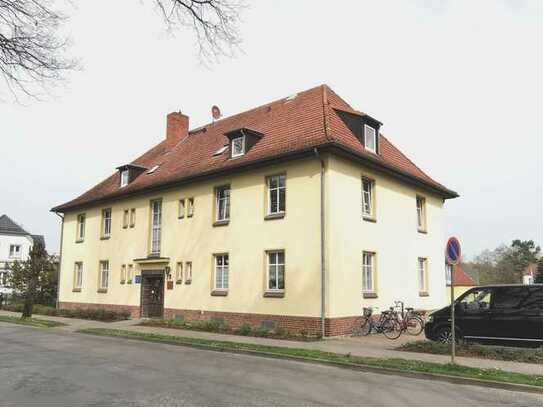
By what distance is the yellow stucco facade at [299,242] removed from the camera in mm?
17203

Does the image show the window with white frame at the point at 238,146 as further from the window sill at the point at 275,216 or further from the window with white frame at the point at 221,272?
the window with white frame at the point at 221,272

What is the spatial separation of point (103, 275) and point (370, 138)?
51.0 feet

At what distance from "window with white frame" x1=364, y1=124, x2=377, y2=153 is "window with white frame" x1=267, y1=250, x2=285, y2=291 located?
18.2 feet

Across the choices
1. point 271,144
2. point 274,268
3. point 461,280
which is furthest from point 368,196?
point 461,280

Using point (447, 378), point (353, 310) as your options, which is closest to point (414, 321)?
point (353, 310)

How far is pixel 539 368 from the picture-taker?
34.0ft

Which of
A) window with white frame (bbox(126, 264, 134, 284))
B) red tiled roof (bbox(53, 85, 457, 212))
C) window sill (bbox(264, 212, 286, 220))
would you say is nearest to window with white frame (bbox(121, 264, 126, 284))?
window with white frame (bbox(126, 264, 134, 284))

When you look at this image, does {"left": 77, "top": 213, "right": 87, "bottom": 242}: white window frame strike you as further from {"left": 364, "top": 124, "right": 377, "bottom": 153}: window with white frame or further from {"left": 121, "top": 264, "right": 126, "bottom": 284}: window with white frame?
{"left": 364, "top": 124, "right": 377, "bottom": 153}: window with white frame

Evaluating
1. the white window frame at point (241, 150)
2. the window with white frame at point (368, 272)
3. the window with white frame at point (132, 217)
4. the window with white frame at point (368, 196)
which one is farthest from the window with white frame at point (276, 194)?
the window with white frame at point (132, 217)

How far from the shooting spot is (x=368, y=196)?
19500 mm

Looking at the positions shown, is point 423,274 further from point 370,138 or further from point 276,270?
point 276,270

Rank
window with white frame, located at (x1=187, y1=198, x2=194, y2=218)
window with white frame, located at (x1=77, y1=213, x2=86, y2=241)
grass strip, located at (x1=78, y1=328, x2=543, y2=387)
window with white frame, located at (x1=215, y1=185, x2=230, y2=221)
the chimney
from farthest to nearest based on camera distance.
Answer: the chimney, window with white frame, located at (x1=77, y1=213, x2=86, y2=241), window with white frame, located at (x1=187, y1=198, x2=194, y2=218), window with white frame, located at (x1=215, y1=185, x2=230, y2=221), grass strip, located at (x1=78, y1=328, x2=543, y2=387)

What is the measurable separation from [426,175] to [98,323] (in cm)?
1622

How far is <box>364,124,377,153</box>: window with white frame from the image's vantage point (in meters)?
20.2
